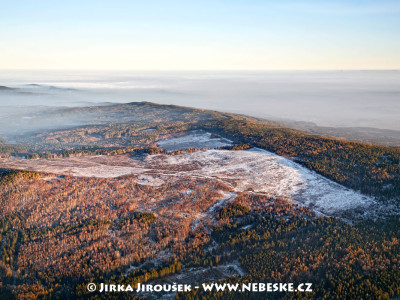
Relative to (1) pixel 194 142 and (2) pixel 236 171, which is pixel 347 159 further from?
(1) pixel 194 142

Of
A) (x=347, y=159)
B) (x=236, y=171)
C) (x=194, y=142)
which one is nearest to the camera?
(x=347, y=159)

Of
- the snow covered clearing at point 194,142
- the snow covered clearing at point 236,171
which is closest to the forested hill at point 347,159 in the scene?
the snow covered clearing at point 236,171

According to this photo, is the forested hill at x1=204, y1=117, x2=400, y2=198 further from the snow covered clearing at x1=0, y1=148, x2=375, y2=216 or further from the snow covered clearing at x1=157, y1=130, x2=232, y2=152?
the snow covered clearing at x1=157, y1=130, x2=232, y2=152

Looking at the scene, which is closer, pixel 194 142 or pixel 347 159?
pixel 347 159

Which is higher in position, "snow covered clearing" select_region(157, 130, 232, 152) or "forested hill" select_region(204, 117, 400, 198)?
"forested hill" select_region(204, 117, 400, 198)

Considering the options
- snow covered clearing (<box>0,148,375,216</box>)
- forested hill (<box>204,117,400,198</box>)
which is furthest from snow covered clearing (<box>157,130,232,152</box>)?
snow covered clearing (<box>0,148,375,216</box>)

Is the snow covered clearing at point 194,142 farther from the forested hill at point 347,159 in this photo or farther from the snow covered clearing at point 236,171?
the snow covered clearing at point 236,171

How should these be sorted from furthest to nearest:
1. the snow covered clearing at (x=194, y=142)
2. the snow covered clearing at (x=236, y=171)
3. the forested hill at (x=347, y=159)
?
1. the snow covered clearing at (x=194, y=142)
2. the forested hill at (x=347, y=159)
3. the snow covered clearing at (x=236, y=171)

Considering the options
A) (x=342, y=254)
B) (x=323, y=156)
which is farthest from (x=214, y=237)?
(x=323, y=156)

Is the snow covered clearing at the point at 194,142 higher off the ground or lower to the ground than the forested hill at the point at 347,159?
lower

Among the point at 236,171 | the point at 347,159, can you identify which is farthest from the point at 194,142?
the point at 347,159

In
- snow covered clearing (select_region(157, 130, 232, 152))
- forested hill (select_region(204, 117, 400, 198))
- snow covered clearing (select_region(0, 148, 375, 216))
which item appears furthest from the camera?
snow covered clearing (select_region(157, 130, 232, 152))

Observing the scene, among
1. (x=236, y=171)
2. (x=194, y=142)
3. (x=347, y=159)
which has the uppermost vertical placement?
(x=347, y=159)
